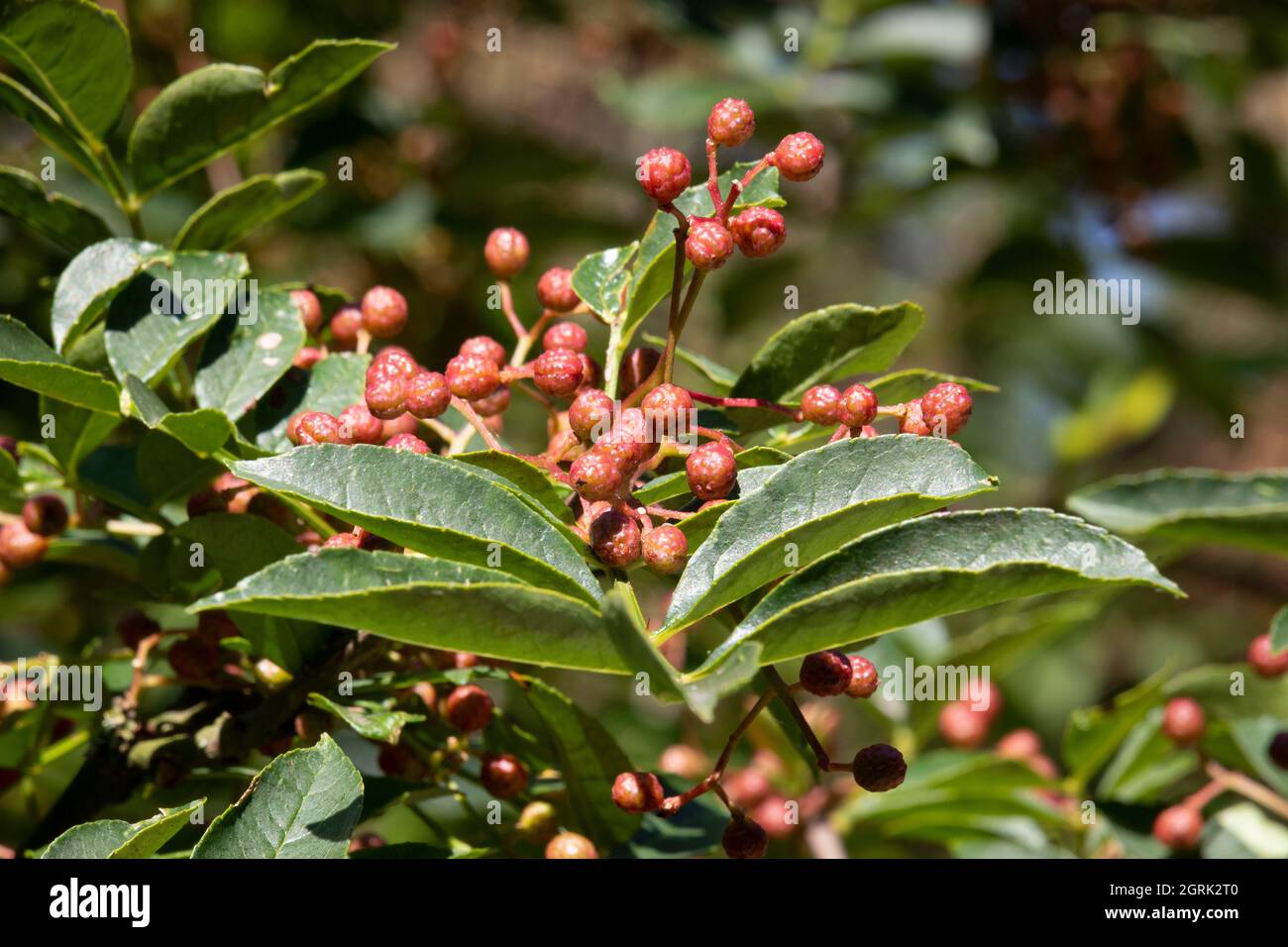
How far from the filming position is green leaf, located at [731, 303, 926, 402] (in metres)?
1.19

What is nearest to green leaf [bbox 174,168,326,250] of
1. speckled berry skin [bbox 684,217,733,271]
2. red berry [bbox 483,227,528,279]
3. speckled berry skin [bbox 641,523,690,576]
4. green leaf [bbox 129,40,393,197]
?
green leaf [bbox 129,40,393,197]

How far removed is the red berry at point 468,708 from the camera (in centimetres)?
122

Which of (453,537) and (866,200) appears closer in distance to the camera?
(453,537)

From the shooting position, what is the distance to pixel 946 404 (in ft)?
3.46

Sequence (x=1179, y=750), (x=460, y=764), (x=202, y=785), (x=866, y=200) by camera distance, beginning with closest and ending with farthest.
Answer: (x=460, y=764), (x=202, y=785), (x=1179, y=750), (x=866, y=200)

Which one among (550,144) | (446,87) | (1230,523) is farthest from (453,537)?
(446,87)

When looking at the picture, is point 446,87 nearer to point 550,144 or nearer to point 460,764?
point 550,144

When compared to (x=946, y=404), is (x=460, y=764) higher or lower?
lower

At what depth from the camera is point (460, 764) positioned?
4.24 ft

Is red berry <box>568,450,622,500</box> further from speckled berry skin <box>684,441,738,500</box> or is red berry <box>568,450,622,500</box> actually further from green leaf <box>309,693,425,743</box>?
green leaf <box>309,693,425,743</box>

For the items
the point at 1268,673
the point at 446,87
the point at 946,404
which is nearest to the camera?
the point at 946,404

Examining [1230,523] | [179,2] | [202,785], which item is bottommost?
[202,785]
